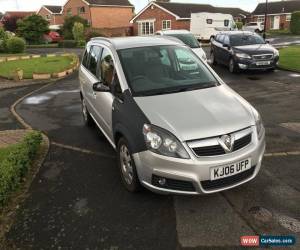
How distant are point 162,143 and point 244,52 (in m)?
10.7

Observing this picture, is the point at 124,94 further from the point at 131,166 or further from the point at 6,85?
the point at 6,85

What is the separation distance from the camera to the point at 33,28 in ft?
135

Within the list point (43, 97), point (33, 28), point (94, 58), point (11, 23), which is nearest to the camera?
point (94, 58)

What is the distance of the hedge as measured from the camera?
4684 mm

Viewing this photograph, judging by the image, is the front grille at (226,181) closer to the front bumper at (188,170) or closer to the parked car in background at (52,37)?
the front bumper at (188,170)

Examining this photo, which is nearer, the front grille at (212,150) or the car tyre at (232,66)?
the front grille at (212,150)

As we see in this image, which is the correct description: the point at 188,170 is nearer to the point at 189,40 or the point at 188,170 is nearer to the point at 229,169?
the point at 229,169

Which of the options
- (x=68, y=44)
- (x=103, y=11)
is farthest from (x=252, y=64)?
(x=103, y=11)

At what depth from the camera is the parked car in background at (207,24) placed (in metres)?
35.0

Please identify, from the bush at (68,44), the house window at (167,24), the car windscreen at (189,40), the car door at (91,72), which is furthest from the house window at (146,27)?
the car door at (91,72)

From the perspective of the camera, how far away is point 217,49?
16094 mm

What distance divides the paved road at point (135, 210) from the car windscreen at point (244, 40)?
8.94 meters

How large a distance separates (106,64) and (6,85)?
11.0 m

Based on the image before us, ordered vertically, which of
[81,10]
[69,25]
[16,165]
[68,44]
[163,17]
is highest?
[81,10]
